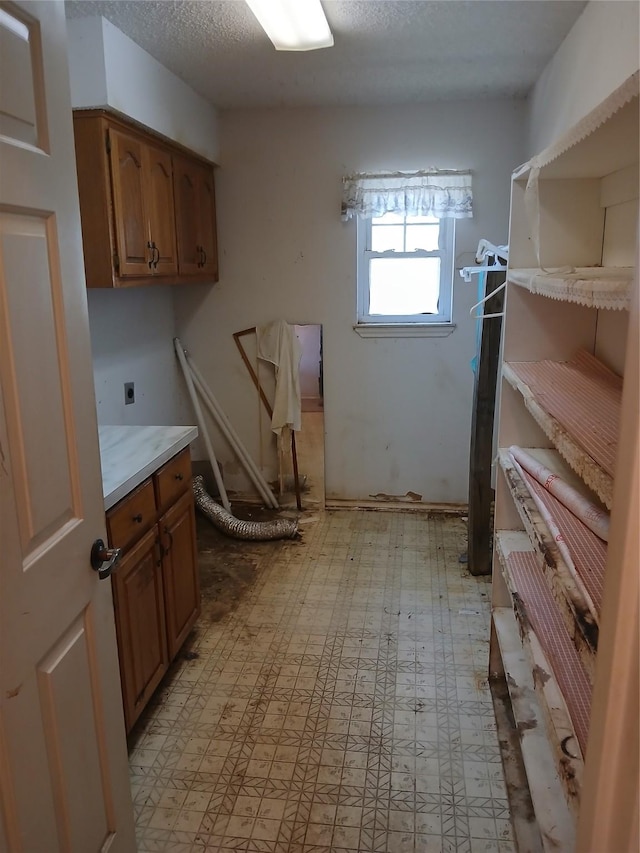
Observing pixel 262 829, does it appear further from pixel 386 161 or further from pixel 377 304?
pixel 386 161

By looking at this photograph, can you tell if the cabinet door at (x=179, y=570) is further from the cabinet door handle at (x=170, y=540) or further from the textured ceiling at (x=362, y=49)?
the textured ceiling at (x=362, y=49)

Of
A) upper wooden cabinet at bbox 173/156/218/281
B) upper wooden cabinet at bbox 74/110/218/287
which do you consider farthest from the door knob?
upper wooden cabinet at bbox 173/156/218/281

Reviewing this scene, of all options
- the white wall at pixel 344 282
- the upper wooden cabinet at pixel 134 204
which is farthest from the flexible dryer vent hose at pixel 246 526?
the upper wooden cabinet at pixel 134 204

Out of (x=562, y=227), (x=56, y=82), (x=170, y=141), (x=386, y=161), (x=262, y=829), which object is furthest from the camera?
(x=386, y=161)

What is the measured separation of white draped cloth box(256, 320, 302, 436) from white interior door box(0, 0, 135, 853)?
2.53m

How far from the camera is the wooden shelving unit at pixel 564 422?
1063 mm

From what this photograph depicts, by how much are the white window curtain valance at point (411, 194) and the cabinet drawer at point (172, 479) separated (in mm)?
1929

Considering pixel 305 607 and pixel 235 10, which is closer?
pixel 235 10

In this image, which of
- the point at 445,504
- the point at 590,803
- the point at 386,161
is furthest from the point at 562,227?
the point at 445,504

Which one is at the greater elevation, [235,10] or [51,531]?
[235,10]

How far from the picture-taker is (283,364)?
3.88 meters

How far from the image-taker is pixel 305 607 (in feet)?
9.60

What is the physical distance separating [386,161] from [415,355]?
3.73 ft

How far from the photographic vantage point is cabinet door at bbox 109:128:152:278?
2.54 meters
